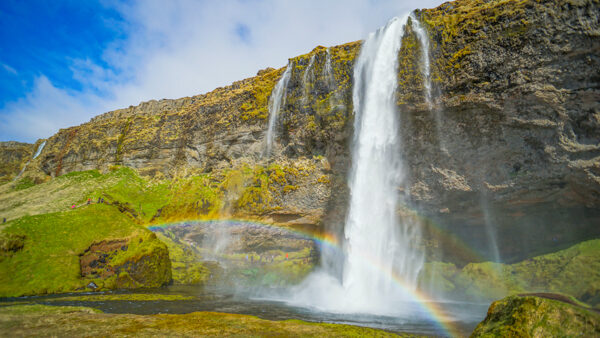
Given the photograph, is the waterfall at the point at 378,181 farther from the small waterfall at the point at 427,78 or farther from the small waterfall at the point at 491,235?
the small waterfall at the point at 491,235

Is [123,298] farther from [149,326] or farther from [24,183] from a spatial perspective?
[24,183]

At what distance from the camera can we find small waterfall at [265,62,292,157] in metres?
34.7

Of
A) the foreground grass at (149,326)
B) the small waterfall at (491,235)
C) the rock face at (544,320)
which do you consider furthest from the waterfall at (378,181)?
the rock face at (544,320)

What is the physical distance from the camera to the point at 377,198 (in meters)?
25.6

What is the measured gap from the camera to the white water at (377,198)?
81.0 feet

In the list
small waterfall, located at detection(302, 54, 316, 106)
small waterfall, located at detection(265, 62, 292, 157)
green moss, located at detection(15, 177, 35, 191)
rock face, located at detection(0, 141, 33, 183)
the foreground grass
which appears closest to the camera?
the foreground grass

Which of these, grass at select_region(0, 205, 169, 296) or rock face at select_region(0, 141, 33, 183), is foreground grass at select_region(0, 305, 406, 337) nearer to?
grass at select_region(0, 205, 169, 296)

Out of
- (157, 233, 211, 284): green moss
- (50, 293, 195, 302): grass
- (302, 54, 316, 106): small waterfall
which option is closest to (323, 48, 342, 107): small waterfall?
(302, 54, 316, 106): small waterfall

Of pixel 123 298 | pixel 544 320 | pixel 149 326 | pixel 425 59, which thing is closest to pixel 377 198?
pixel 425 59

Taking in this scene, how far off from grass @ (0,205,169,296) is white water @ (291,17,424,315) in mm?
14704

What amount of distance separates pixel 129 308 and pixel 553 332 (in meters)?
15.8

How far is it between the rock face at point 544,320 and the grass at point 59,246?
2370cm

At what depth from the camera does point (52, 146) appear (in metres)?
60.0

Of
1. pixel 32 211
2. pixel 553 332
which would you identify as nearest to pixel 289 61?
pixel 32 211
